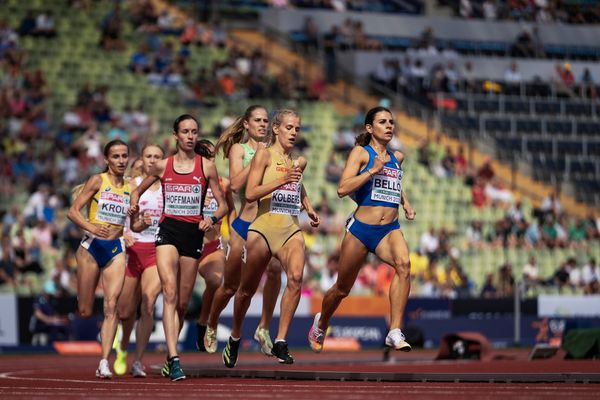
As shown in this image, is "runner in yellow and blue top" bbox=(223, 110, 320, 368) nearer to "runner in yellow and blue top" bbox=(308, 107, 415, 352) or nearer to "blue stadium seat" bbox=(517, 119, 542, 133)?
"runner in yellow and blue top" bbox=(308, 107, 415, 352)

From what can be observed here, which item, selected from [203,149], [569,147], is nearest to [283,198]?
[203,149]

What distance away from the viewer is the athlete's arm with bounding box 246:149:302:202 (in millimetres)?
15141

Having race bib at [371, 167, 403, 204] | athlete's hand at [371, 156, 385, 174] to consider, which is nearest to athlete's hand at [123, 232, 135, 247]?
race bib at [371, 167, 403, 204]

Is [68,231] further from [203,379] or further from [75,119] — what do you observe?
[203,379]

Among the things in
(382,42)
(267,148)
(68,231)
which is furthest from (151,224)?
(382,42)

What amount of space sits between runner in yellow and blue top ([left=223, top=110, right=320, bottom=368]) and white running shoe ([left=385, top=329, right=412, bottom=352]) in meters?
1.06

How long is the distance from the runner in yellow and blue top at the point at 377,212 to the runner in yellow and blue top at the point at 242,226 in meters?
0.87

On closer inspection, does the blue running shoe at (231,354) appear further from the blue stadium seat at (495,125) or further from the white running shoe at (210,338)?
the blue stadium seat at (495,125)

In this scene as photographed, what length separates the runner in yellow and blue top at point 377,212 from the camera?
613 inches

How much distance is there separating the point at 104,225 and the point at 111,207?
8.8 inches

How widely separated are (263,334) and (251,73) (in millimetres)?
22937

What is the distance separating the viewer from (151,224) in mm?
16984

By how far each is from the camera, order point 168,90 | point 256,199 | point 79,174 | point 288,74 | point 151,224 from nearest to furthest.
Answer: point 256,199
point 151,224
point 79,174
point 168,90
point 288,74

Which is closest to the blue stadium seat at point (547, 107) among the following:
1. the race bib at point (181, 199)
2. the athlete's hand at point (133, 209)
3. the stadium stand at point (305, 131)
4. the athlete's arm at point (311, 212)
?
the stadium stand at point (305, 131)
